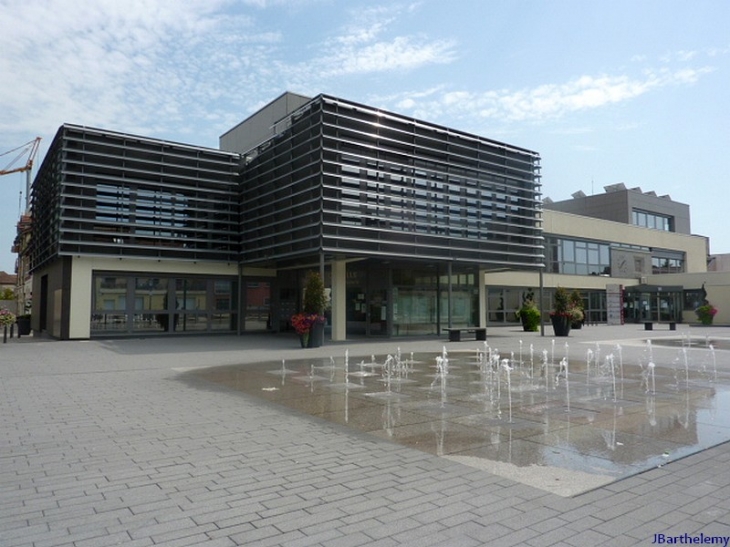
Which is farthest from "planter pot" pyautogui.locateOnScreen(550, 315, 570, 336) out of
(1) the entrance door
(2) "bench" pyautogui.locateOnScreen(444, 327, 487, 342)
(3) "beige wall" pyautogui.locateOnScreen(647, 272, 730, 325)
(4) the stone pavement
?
(3) "beige wall" pyautogui.locateOnScreen(647, 272, 730, 325)

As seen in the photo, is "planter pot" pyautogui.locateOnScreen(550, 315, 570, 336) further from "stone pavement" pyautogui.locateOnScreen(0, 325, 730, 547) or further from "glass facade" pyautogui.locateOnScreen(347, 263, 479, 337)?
"stone pavement" pyautogui.locateOnScreen(0, 325, 730, 547)

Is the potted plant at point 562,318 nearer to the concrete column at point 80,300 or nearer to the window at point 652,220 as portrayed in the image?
the concrete column at point 80,300

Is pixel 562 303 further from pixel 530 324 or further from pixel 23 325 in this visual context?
pixel 23 325

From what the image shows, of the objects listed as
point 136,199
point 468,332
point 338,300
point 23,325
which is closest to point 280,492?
point 338,300

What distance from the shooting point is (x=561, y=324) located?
91.8ft

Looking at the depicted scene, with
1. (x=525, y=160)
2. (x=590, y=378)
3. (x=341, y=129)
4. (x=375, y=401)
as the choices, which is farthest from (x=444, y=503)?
(x=525, y=160)

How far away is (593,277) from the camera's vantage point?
4488 cm

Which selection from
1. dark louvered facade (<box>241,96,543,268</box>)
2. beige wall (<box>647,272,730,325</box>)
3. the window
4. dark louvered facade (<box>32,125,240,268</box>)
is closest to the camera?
dark louvered facade (<box>241,96,543,268</box>)

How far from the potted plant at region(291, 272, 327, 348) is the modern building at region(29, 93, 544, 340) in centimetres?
83

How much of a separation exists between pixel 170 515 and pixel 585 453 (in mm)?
4399

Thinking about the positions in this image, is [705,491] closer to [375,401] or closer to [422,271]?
[375,401]

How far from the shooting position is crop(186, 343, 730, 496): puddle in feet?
19.5

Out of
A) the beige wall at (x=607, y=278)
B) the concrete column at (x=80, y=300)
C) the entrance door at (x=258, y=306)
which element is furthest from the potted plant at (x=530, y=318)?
the concrete column at (x=80, y=300)

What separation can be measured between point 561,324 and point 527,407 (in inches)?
804
